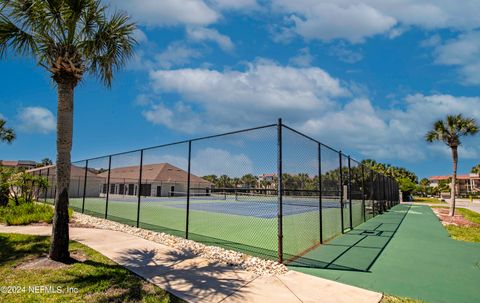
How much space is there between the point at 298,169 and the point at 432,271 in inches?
140

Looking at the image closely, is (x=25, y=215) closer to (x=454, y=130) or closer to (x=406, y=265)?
(x=406, y=265)

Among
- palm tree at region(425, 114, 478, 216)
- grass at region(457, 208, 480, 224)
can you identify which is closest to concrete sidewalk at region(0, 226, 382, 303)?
grass at region(457, 208, 480, 224)

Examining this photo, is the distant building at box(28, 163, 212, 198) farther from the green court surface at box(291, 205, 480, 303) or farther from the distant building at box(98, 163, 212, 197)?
the green court surface at box(291, 205, 480, 303)

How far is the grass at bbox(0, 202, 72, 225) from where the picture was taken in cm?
1051

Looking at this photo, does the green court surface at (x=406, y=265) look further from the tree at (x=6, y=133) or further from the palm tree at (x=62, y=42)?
the tree at (x=6, y=133)

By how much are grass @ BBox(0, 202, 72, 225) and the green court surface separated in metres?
10.5

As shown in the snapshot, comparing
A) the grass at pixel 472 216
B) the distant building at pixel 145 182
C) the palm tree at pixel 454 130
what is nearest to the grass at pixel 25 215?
the grass at pixel 472 216

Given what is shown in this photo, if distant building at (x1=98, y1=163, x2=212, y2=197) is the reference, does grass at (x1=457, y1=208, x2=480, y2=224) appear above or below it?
below

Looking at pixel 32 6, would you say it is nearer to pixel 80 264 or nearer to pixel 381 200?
pixel 80 264

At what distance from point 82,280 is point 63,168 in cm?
262

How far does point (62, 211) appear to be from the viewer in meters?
6.12

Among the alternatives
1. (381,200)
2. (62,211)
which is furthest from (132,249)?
(381,200)

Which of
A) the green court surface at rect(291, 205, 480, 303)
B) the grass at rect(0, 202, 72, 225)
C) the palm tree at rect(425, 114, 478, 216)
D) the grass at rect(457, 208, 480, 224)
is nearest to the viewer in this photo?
the green court surface at rect(291, 205, 480, 303)

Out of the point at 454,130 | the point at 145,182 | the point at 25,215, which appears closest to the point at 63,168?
the point at 25,215
